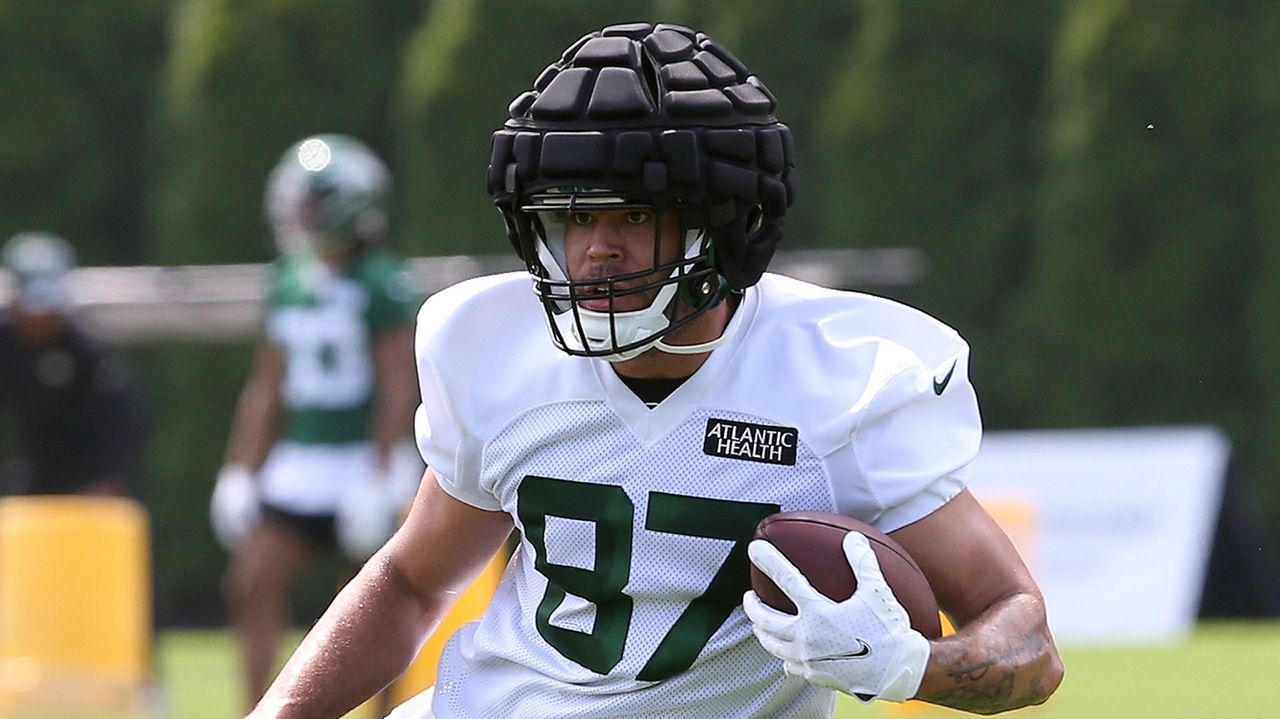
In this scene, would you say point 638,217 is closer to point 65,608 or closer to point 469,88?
point 65,608

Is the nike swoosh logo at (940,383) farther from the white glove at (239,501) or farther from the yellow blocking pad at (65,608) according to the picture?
the yellow blocking pad at (65,608)

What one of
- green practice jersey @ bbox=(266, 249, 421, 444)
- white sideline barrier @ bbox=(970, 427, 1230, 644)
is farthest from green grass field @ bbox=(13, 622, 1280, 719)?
green practice jersey @ bbox=(266, 249, 421, 444)

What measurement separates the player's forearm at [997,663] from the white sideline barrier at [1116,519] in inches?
294

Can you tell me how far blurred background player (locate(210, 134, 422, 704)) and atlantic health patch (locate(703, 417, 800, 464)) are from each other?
12.8 ft

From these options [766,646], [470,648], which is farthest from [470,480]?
[766,646]

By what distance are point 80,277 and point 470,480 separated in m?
10.9

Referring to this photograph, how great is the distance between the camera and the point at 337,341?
7004mm

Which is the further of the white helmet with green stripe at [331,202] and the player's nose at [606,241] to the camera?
the white helmet with green stripe at [331,202]

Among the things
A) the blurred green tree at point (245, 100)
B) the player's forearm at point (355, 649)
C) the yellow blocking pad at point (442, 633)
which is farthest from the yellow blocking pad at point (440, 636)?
the blurred green tree at point (245, 100)

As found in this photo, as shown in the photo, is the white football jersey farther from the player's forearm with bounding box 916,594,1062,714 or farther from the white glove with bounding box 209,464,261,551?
the white glove with bounding box 209,464,261,551

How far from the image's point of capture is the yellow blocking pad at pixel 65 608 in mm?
8992

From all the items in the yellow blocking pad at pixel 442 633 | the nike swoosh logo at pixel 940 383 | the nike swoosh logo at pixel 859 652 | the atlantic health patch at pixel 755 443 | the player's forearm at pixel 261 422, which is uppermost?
the nike swoosh logo at pixel 940 383

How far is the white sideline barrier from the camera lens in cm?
1031

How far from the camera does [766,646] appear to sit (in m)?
2.67
